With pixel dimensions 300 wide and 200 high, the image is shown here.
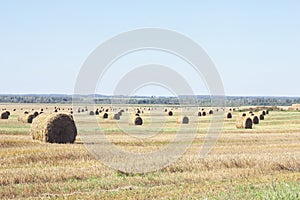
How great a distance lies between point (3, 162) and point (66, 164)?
2.10 m

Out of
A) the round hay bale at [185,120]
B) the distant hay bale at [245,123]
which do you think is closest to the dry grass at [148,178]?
the distant hay bale at [245,123]

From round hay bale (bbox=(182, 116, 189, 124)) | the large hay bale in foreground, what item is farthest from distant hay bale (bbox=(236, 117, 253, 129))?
the large hay bale in foreground

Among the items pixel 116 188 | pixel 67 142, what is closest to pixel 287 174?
pixel 116 188

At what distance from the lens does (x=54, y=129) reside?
28016 millimetres

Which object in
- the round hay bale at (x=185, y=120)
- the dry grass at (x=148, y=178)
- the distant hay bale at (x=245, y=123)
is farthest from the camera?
the round hay bale at (x=185, y=120)

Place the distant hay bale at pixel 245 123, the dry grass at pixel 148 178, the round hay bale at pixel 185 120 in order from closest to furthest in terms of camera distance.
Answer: the dry grass at pixel 148 178
the distant hay bale at pixel 245 123
the round hay bale at pixel 185 120

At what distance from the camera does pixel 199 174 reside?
53.8 ft

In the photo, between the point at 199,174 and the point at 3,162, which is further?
the point at 3,162

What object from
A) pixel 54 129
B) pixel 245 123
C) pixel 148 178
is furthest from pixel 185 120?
pixel 148 178

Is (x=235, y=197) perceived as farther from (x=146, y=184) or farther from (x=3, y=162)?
(x=3, y=162)

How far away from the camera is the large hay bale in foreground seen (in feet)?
91.9

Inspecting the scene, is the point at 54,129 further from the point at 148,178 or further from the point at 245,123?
the point at 245,123

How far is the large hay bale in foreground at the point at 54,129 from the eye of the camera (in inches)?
1103

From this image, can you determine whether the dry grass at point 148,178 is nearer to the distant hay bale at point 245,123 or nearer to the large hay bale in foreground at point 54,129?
the large hay bale in foreground at point 54,129
